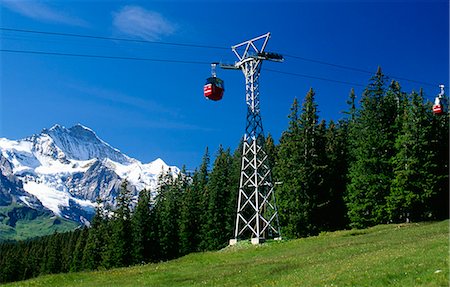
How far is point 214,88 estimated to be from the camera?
40000mm

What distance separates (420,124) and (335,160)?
43.9 ft

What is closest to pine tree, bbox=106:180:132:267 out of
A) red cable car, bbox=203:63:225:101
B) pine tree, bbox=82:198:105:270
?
pine tree, bbox=82:198:105:270

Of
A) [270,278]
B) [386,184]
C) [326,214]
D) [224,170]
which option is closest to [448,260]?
[270,278]

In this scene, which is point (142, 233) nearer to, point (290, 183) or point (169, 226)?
point (169, 226)

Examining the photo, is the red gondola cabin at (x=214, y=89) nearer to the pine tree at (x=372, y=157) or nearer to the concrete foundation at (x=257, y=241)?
the concrete foundation at (x=257, y=241)

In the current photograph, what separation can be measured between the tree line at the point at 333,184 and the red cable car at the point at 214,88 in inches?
849

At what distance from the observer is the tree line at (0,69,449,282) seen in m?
52.9

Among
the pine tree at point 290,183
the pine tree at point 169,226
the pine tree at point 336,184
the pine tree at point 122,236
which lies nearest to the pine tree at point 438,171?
the pine tree at point 336,184

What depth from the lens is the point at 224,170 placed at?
82.2 metres

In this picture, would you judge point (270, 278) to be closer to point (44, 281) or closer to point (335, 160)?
point (44, 281)

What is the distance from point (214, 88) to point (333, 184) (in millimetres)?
27992

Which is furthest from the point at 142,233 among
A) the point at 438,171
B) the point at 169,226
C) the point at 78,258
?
the point at 438,171

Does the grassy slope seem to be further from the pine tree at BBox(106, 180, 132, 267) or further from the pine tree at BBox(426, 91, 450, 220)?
the pine tree at BBox(106, 180, 132, 267)

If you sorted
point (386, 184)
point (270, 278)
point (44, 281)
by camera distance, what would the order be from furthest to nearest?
point (386, 184) → point (44, 281) → point (270, 278)
